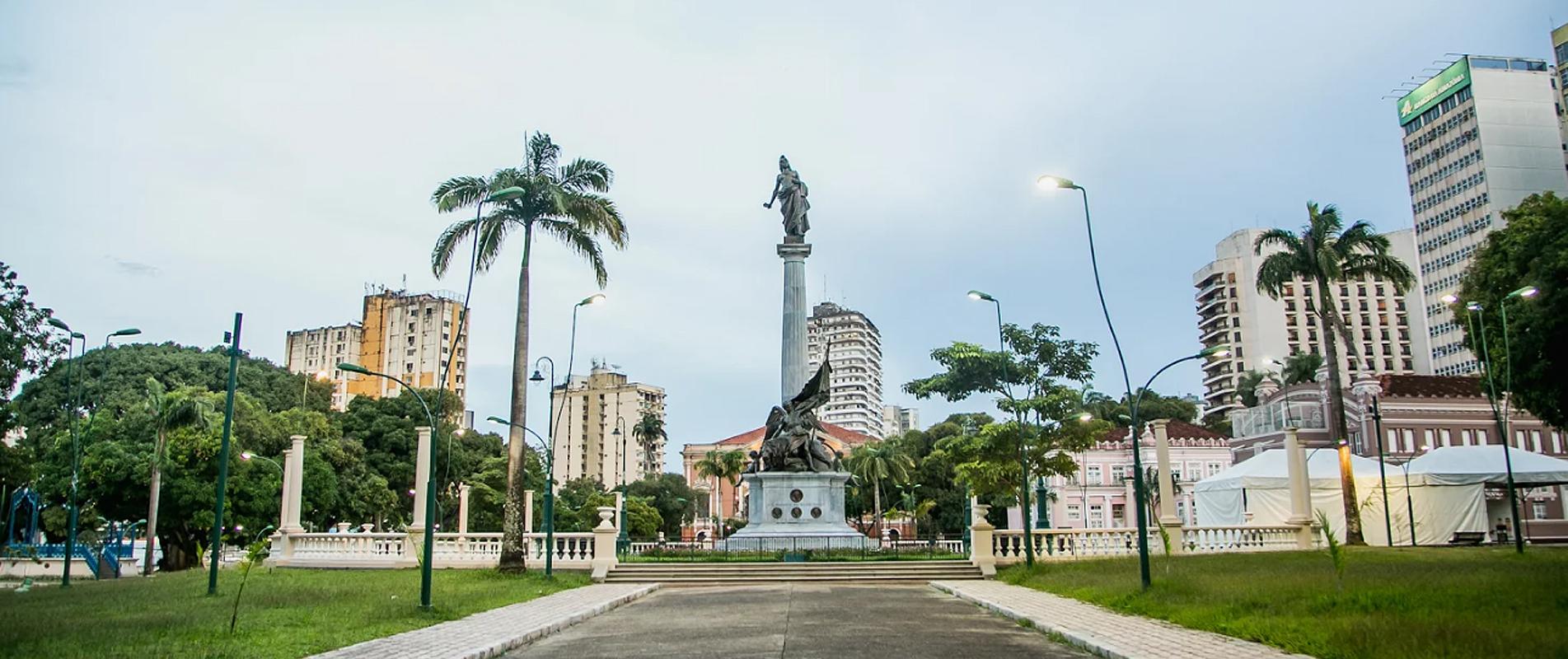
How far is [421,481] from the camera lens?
2988cm

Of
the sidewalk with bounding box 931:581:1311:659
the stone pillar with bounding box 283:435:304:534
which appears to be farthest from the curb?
the stone pillar with bounding box 283:435:304:534

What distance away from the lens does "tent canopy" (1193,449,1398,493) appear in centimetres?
3681

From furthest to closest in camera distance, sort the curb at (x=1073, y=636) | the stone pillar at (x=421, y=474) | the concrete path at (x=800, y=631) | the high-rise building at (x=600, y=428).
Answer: the high-rise building at (x=600, y=428)
the stone pillar at (x=421, y=474)
the concrete path at (x=800, y=631)
the curb at (x=1073, y=636)

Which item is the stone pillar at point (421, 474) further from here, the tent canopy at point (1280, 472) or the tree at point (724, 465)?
the tree at point (724, 465)

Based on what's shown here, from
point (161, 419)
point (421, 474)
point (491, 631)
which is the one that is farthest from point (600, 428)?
point (491, 631)

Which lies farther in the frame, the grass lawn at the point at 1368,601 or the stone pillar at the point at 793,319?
the stone pillar at the point at 793,319

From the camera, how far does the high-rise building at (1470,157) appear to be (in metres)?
86.3

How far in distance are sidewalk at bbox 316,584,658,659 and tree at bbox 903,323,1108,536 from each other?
11401mm

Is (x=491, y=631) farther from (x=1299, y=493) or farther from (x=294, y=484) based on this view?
(x=1299, y=493)

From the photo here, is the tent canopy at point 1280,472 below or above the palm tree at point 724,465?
below

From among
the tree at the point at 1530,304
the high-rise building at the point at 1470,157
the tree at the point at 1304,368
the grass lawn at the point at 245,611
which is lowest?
the grass lawn at the point at 245,611

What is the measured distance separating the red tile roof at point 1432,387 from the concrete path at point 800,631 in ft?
151

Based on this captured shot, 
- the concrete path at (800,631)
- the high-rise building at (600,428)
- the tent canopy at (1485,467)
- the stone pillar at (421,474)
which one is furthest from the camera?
the high-rise building at (600,428)

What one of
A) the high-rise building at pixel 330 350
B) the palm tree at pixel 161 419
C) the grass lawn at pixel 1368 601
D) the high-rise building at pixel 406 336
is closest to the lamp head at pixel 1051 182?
the grass lawn at pixel 1368 601
